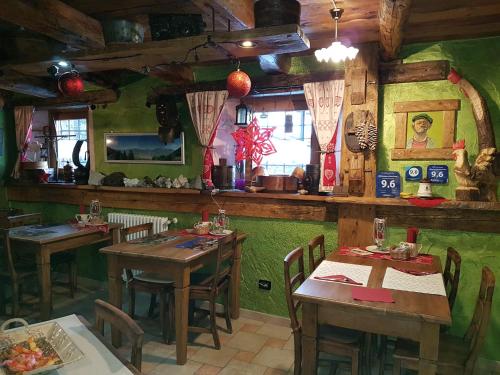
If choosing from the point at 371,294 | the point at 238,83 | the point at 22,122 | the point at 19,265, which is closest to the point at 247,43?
the point at 238,83

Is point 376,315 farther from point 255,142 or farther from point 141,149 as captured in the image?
point 141,149

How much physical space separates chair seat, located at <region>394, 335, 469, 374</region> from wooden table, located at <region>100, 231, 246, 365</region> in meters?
1.40

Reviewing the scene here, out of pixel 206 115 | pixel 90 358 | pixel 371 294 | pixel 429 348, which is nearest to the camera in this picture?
Answer: pixel 90 358

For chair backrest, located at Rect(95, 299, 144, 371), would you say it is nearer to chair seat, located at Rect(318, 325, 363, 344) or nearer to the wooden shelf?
chair seat, located at Rect(318, 325, 363, 344)

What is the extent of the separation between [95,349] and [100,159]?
3299mm

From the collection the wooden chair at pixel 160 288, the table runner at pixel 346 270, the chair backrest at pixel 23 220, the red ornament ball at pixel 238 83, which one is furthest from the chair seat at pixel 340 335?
the chair backrest at pixel 23 220

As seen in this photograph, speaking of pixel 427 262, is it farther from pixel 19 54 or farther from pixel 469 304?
pixel 19 54

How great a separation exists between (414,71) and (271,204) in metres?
1.59

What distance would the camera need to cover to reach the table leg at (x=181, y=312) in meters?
2.54

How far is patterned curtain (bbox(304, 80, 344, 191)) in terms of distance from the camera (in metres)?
3.02

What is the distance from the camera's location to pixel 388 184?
2.83 metres

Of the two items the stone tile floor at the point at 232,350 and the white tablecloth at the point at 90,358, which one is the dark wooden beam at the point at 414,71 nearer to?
the stone tile floor at the point at 232,350

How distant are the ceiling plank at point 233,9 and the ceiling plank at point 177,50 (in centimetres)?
10

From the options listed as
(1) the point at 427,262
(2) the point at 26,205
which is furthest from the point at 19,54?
(1) the point at 427,262
